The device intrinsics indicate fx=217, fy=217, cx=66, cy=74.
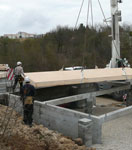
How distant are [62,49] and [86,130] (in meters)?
35.2

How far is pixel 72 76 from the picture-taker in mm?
9297

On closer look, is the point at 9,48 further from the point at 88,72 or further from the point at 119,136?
the point at 119,136

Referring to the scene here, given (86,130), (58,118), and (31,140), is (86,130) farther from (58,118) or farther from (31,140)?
(31,140)

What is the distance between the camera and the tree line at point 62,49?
102 feet

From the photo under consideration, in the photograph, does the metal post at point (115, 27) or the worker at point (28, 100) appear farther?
the metal post at point (115, 27)

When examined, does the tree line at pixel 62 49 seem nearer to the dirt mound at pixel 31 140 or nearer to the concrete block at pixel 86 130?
the dirt mound at pixel 31 140

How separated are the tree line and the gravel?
67.2ft

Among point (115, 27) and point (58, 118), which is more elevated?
point (115, 27)

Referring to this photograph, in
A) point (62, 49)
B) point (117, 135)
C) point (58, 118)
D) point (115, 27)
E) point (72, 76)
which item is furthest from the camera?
point (62, 49)

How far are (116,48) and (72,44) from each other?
82.8ft

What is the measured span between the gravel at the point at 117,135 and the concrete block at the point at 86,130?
0.23 meters

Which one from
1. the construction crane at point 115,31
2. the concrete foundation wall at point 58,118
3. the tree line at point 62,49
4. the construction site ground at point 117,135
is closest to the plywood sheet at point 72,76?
the concrete foundation wall at point 58,118

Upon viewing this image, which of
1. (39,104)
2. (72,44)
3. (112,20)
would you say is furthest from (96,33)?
(39,104)

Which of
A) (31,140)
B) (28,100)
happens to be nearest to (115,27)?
(28,100)
